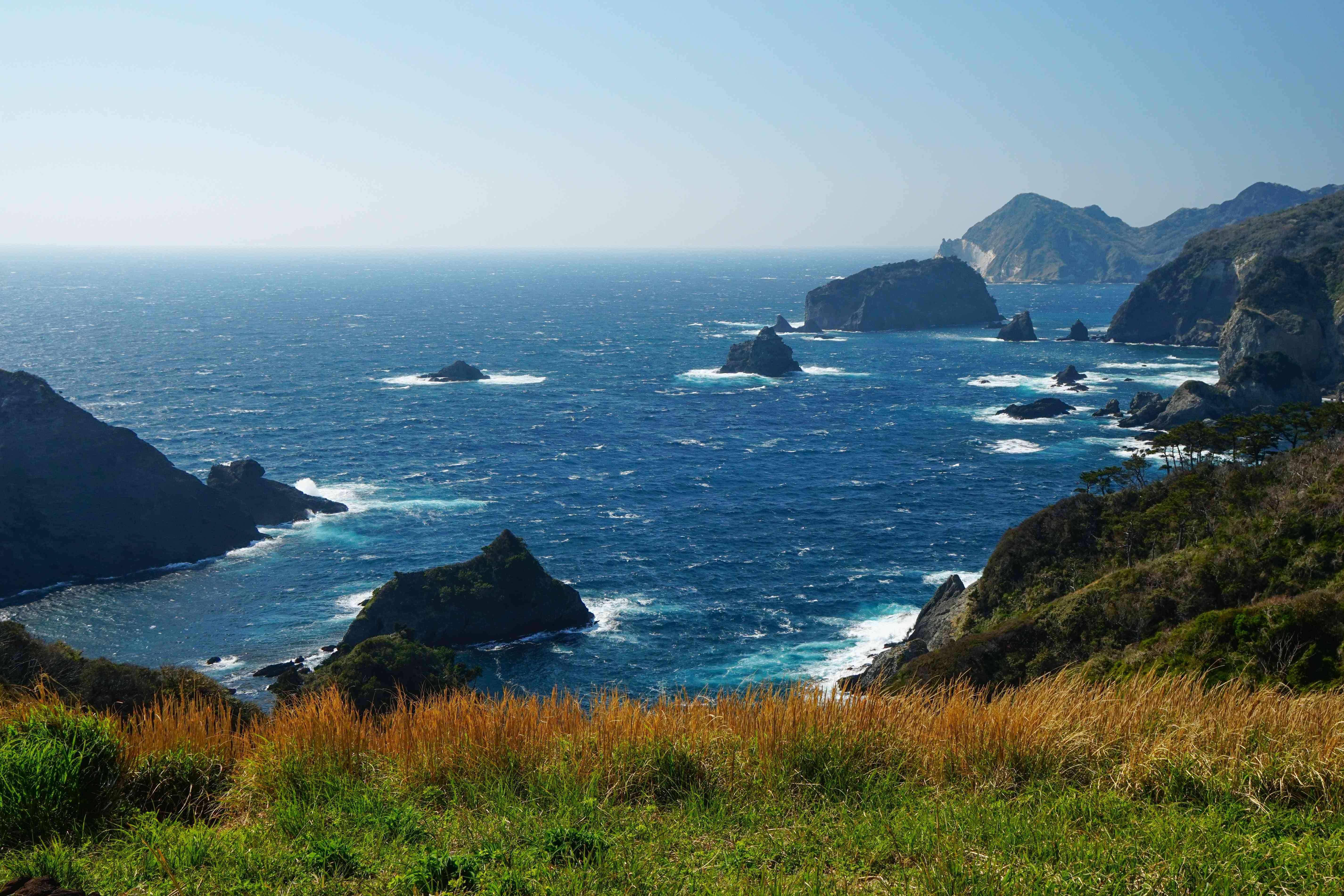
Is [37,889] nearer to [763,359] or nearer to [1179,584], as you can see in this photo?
[1179,584]

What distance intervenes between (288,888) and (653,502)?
64.9 m

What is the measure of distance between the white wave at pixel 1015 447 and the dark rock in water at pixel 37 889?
279 feet

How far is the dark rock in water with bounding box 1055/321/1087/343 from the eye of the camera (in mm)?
158375

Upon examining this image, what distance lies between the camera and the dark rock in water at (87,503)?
58562 mm

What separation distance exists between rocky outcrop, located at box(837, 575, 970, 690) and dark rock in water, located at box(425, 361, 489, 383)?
90122mm

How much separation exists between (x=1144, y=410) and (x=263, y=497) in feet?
270

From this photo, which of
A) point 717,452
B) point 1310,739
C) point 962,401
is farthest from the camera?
point 962,401

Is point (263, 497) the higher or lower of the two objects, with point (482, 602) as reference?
higher

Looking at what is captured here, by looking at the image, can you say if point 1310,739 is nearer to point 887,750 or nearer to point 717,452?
point 887,750

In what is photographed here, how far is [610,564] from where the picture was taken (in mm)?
59375

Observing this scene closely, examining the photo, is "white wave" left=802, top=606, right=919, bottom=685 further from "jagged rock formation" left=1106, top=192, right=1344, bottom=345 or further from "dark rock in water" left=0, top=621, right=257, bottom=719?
"jagged rock formation" left=1106, top=192, right=1344, bottom=345

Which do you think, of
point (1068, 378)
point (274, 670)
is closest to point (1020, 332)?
point (1068, 378)

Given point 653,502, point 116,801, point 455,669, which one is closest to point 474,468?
point 653,502

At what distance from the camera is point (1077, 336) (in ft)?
524
